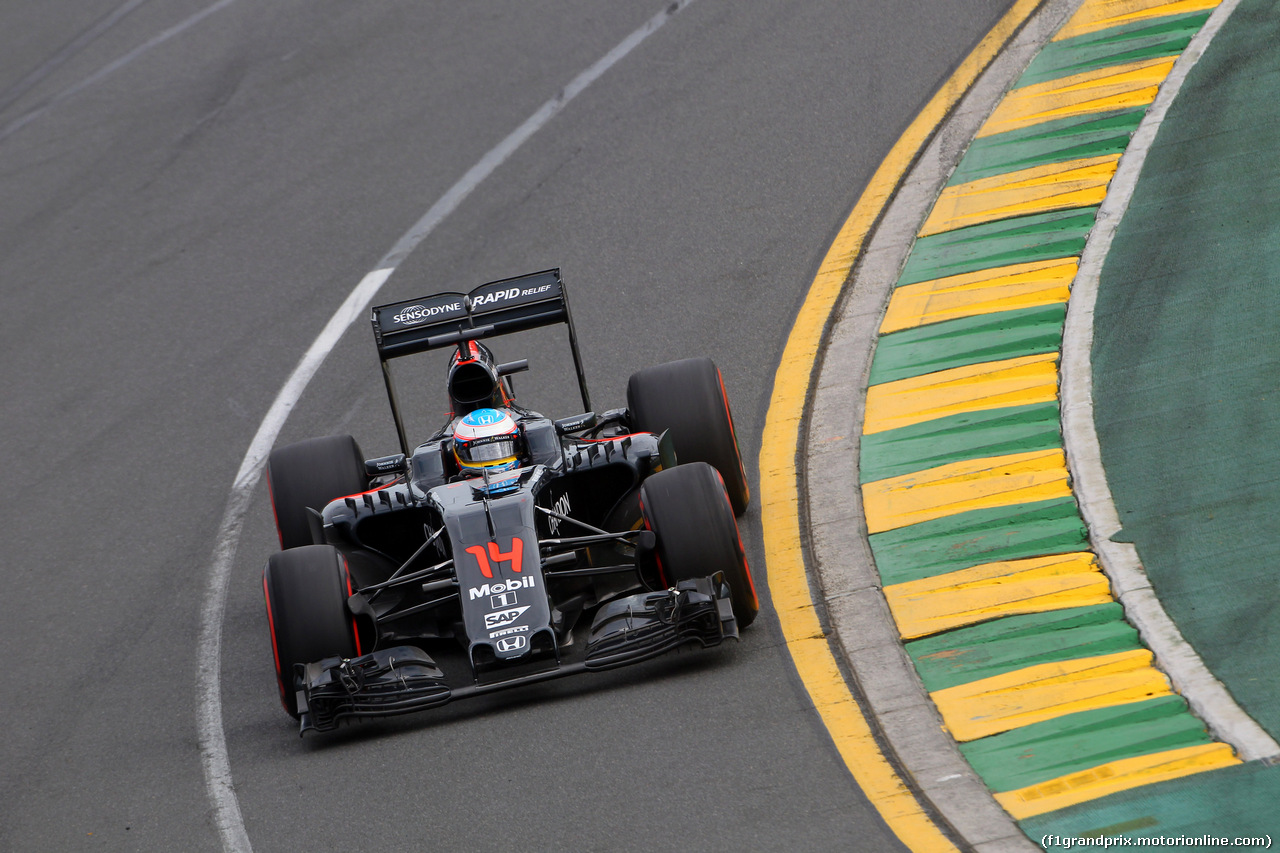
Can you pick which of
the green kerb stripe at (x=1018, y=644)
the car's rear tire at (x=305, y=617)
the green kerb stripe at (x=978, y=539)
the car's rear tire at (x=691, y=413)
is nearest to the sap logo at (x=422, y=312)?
the car's rear tire at (x=691, y=413)

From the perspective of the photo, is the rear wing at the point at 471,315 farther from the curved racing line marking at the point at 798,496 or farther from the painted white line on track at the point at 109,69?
the painted white line on track at the point at 109,69

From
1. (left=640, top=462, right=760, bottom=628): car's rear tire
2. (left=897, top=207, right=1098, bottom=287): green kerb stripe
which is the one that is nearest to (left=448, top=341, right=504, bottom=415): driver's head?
(left=640, top=462, right=760, bottom=628): car's rear tire

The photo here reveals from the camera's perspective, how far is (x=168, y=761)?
288 inches

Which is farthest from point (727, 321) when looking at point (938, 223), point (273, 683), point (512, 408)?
point (273, 683)

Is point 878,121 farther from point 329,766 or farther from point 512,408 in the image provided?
point 329,766

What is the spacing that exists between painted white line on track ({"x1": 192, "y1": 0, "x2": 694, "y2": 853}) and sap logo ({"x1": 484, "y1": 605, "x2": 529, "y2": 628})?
4.52 ft

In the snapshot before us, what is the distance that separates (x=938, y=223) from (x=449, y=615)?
5.37m

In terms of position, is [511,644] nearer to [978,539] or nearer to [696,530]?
[696,530]

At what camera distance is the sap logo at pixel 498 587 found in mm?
7086

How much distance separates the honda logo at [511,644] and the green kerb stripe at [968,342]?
352 centimetres

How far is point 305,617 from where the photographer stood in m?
7.11

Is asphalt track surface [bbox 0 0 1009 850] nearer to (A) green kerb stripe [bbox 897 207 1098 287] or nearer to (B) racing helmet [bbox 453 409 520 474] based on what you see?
(A) green kerb stripe [bbox 897 207 1098 287]

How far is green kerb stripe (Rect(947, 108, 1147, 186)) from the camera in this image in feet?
37.6

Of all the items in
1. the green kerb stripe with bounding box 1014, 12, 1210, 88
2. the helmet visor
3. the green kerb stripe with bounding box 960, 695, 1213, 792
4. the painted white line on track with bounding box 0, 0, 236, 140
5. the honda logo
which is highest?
the painted white line on track with bounding box 0, 0, 236, 140
